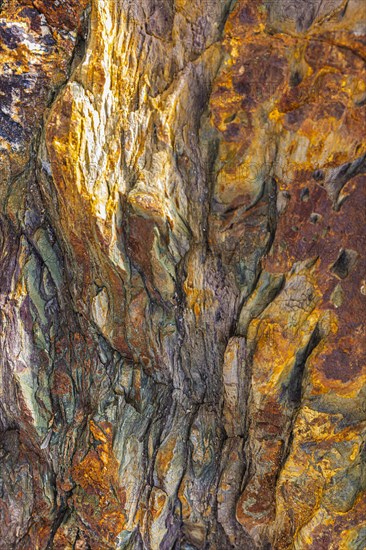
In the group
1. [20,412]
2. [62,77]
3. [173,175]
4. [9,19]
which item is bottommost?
[20,412]

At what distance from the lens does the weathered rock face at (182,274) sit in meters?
4.11

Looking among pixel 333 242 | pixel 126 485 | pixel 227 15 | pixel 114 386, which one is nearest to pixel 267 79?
pixel 227 15

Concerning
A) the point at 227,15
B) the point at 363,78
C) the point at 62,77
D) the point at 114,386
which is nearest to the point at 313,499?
the point at 114,386

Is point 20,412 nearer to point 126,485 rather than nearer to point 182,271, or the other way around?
point 126,485

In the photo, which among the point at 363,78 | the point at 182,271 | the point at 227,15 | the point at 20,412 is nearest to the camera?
the point at 363,78

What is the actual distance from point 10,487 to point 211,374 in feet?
10.5

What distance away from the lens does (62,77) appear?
495 centimetres

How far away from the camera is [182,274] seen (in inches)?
193

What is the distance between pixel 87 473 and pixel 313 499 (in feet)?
8.87

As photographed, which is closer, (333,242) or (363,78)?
(363,78)

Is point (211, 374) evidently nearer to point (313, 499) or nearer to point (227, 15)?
point (313, 499)

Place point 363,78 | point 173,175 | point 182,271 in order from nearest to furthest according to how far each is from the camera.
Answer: point 363,78 < point 173,175 < point 182,271

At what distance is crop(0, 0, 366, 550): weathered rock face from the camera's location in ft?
13.5

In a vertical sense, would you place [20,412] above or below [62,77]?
below
